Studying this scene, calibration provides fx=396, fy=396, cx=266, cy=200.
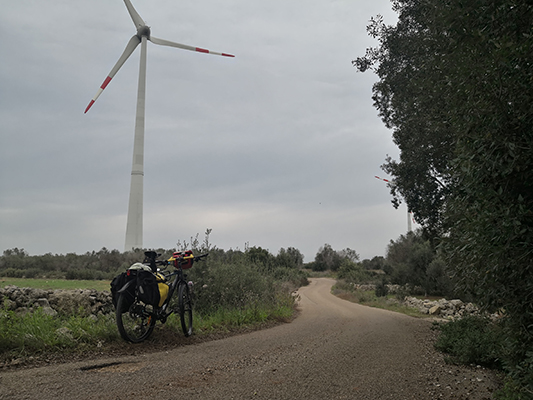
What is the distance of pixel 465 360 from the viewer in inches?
269

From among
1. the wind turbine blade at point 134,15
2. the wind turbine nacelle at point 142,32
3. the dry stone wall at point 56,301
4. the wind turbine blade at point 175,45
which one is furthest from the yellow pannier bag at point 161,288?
the wind turbine blade at point 134,15

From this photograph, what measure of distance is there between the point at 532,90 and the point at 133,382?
5253mm

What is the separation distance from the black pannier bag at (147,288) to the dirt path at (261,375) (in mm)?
951

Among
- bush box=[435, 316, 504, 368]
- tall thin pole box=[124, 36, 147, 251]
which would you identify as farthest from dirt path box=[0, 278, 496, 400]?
tall thin pole box=[124, 36, 147, 251]

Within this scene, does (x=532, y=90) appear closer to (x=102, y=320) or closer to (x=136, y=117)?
(x=102, y=320)

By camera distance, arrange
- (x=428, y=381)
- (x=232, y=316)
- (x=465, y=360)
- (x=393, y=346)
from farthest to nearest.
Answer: (x=232, y=316) → (x=393, y=346) → (x=465, y=360) → (x=428, y=381)

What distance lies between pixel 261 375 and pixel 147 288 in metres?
2.78

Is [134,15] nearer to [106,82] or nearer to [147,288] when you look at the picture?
[106,82]

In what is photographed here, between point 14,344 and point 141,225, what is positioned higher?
point 141,225

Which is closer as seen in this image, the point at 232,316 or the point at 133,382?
the point at 133,382

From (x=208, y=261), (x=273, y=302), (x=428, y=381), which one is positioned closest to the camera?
(x=428, y=381)

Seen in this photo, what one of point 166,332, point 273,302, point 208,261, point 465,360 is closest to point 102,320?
point 166,332

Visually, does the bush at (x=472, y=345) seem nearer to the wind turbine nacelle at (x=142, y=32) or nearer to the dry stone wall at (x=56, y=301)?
the dry stone wall at (x=56, y=301)

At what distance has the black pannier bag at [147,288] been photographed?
6875 millimetres
